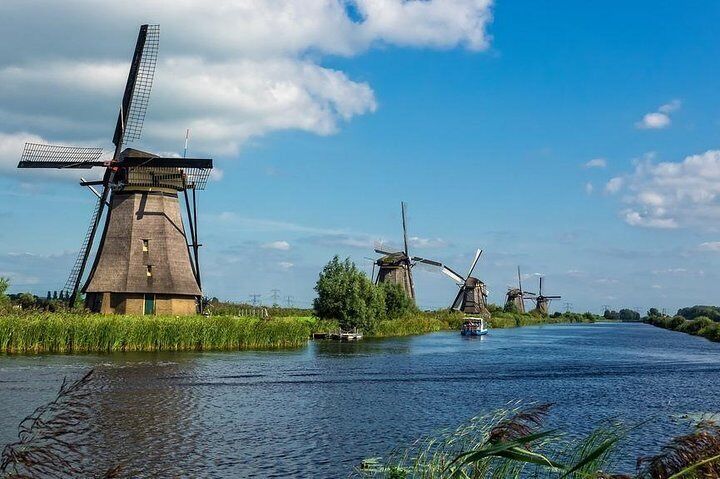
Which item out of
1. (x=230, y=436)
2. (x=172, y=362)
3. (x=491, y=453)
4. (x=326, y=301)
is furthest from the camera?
(x=326, y=301)

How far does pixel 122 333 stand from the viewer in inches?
1312

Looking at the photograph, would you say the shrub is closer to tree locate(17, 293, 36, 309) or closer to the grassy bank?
the grassy bank

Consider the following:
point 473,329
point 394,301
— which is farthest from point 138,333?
point 473,329

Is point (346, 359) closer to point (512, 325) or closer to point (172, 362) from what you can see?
point (172, 362)

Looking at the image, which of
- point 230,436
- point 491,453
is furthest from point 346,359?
point 491,453

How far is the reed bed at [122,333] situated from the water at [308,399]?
152 centimetres

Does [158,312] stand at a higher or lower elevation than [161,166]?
lower

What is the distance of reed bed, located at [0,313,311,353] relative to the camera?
31.3 metres

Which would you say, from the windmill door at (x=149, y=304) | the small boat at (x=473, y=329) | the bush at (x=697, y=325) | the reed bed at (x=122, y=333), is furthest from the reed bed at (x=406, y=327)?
the bush at (x=697, y=325)

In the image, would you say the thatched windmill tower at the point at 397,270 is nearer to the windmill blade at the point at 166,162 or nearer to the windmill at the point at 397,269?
the windmill at the point at 397,269

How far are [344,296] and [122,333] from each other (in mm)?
22766

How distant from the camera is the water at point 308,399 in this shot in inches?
605

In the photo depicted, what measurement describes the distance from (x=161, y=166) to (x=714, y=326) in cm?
5861

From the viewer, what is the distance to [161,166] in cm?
4366
